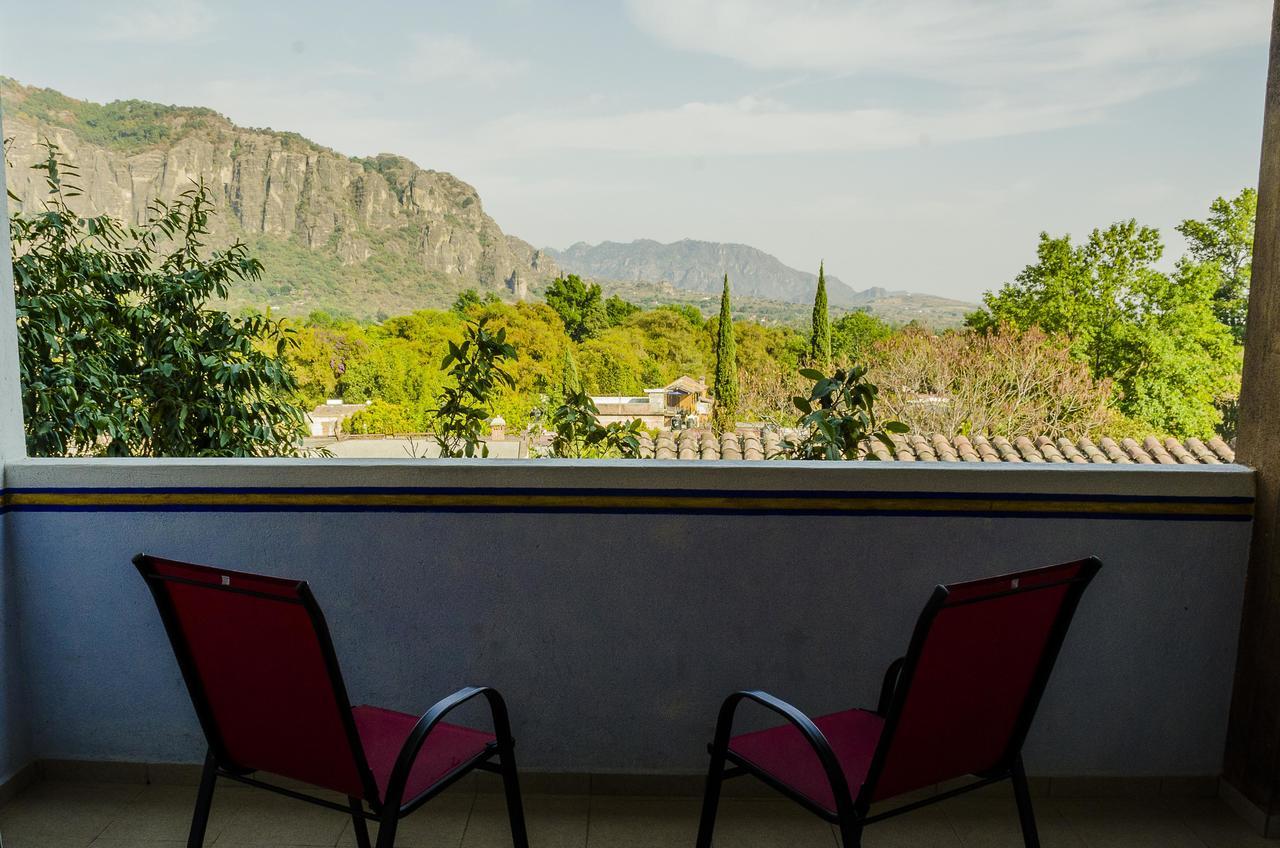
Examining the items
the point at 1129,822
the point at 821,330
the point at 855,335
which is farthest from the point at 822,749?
the point at 821,330

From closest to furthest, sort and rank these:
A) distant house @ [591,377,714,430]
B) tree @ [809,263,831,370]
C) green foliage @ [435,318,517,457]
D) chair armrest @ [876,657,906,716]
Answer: chair armrest @ [876,657,906,716] → green foliage @ [435,318,517,457] → distant house @ [591,377,714,430] → tree @ [809,263,831,370]

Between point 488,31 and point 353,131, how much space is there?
3283 millimetres

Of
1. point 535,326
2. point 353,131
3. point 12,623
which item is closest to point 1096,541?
point 12,623

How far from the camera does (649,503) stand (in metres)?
2.48

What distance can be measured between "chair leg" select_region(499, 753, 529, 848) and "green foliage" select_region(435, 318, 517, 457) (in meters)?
1.92

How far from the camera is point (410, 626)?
254 cm

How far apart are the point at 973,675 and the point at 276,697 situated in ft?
4.33

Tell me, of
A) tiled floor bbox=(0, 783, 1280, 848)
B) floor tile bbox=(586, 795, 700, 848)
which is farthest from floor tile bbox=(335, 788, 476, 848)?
floor tile bbox=(586, 795, 700, 848)

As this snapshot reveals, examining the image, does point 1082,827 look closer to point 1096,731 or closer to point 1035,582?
point 1096,731

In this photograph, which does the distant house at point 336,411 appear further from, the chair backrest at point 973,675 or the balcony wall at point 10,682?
the chair backrest at point 973,675

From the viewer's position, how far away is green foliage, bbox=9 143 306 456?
3.82 meters

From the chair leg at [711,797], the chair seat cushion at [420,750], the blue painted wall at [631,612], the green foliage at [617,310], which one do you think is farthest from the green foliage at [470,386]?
the green foliage at [617,310]

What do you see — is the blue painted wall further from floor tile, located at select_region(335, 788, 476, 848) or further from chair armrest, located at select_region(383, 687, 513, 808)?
chair armrest, located at select_region(383, 687, 513, 808)

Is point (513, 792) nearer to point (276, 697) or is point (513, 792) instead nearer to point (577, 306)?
point (276, 697)
